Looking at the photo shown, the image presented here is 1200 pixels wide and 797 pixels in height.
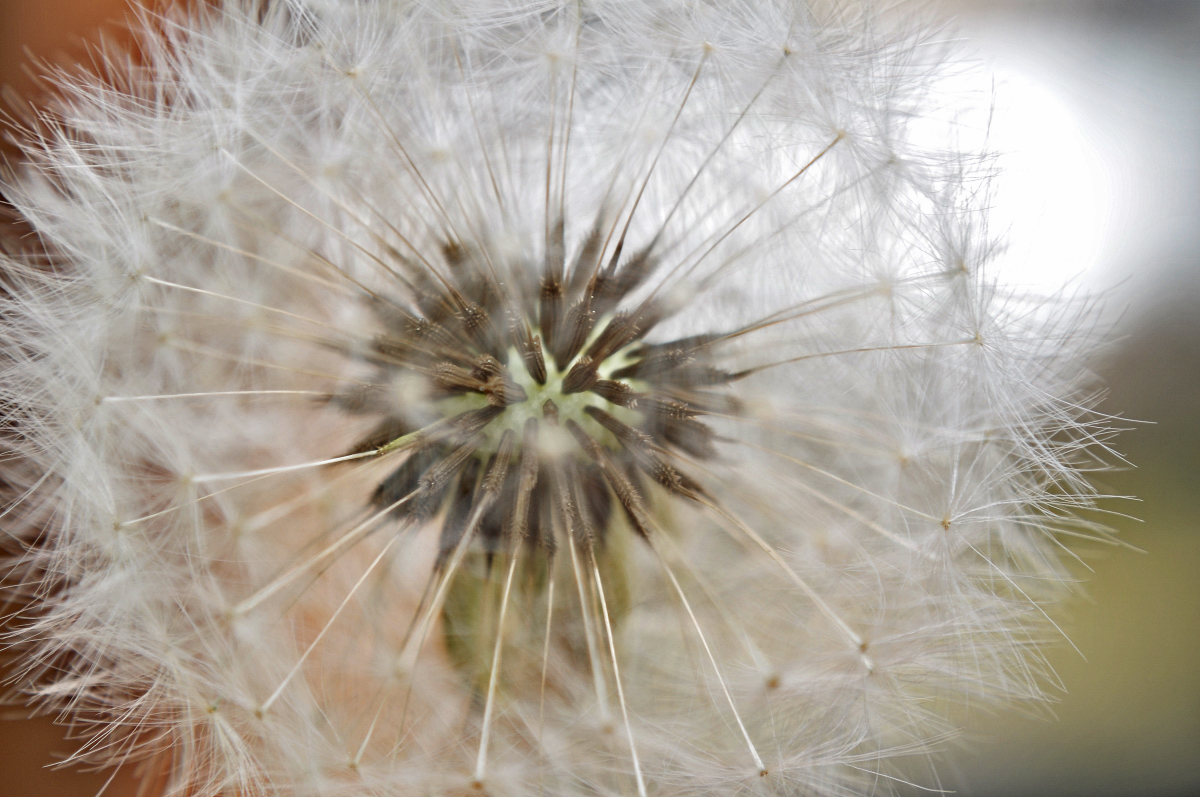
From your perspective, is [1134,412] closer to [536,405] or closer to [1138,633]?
[1138,633]

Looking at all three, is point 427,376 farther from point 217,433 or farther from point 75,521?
point 75,521

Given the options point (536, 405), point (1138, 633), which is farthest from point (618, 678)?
point (1138, 633)

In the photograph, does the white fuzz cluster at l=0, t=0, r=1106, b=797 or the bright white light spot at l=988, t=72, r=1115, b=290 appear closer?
the white fuzz cluster at l=0, t=0, r=1106, b=797

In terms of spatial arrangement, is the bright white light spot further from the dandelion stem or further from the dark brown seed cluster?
the dandelion stem

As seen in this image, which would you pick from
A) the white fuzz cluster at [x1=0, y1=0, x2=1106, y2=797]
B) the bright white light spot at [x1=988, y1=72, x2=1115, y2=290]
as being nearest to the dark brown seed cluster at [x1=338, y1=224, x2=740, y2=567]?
the white fuzz cluster at [x1=0, y1=0, x2=1106, y2=797]

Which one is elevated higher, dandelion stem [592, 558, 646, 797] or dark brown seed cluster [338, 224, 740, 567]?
dark brown seed cluster [338, 224, 740, 567]

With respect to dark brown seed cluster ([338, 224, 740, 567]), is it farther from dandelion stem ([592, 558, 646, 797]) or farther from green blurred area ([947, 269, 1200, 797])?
green blurred area ([947, 269, 1200, 797])

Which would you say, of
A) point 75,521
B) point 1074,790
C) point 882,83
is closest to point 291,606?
point 75,521

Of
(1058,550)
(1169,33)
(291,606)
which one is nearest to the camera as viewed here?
(291,606)
